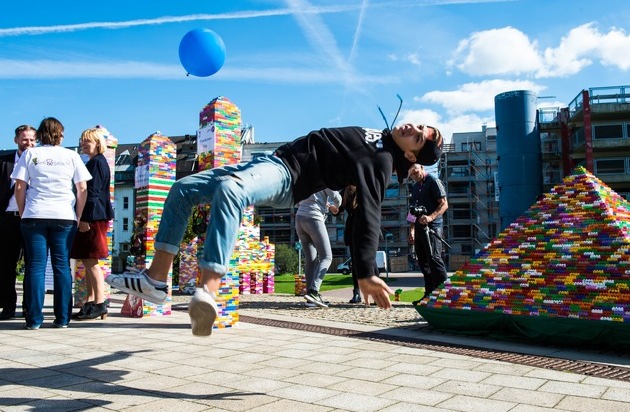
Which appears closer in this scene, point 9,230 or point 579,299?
point 579,299

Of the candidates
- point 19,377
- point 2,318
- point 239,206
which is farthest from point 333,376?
point 2,318

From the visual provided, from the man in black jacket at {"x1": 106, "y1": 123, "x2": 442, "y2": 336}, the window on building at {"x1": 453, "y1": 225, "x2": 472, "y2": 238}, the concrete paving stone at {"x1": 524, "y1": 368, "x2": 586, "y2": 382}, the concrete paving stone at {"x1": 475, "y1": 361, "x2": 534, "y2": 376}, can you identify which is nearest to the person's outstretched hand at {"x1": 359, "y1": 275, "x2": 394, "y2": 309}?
the man in black jacket at {"x1": 106, "y1": 123, "x2": 442, "y2": 336}

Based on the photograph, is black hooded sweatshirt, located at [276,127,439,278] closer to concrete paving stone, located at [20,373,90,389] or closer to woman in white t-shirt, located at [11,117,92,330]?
concrete paving stone, located at [20,373,90,389]

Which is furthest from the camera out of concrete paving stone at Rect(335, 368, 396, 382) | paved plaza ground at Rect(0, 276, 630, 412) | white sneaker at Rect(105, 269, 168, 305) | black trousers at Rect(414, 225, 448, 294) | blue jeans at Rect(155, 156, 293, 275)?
black trousers at Rect(414, 225, 448, 294)

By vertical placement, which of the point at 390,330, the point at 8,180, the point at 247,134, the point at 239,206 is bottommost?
the point at 390,330

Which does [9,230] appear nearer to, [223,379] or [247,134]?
[223,379]

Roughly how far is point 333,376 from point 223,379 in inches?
28.5

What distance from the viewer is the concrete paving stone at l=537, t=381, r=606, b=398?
3.29 m

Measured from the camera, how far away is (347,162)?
11.8 ft

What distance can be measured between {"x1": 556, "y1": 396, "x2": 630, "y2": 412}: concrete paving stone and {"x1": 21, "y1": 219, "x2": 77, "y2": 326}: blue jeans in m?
4.82

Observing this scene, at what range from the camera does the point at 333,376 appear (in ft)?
12.1

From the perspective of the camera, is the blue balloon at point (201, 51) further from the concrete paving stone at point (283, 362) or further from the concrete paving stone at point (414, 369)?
the concrete paving stone at point (414, 369)

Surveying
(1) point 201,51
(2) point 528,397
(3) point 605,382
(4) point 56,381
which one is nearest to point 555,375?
(3) point 605,382

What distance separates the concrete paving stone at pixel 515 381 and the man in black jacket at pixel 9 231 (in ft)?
18.2
